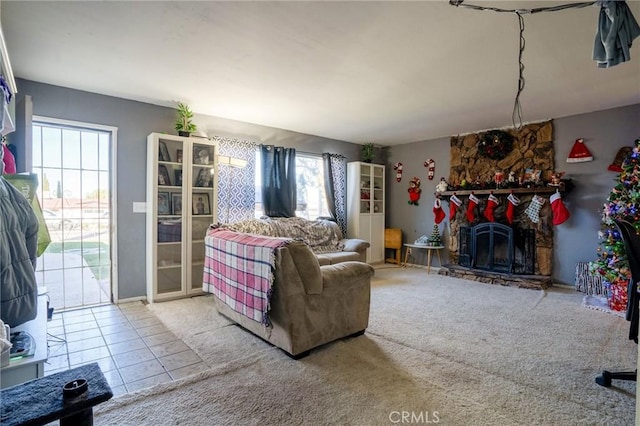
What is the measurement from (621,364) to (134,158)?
5114mm

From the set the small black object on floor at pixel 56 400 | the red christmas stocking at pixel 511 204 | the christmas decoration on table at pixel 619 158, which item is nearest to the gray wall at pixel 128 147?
the small black object on floor at pixel 56 400

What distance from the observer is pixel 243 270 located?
107 inches

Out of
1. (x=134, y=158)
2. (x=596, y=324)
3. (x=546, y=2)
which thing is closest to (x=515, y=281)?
(x=596, y=324)

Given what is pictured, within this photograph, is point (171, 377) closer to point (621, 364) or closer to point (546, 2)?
point (621, 364)

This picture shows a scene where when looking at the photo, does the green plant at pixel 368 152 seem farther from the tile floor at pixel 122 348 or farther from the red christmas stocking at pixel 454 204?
the tile floor at pixel 122 348

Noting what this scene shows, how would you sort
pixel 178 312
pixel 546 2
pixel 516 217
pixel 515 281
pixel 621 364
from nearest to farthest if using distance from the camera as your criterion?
pixel 546 2 → pixel 621 364 → pixel 178 312 → pixel 515 281 → pixel 516 217

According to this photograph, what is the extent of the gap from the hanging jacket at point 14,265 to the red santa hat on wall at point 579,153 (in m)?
5.88

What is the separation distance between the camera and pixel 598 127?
14.3ft

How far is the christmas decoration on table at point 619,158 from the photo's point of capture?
411cm

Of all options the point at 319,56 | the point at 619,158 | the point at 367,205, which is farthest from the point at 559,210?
the point at 319,56

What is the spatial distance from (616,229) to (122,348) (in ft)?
16.5

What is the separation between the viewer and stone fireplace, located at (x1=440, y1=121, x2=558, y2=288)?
4762mm

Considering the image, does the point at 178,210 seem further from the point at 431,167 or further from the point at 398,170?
the point at 431,167

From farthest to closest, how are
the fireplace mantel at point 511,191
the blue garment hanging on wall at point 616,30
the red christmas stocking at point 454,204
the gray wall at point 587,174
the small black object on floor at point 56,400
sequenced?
the red christmas stocking at point 454,204
the fireplace mantel at point 511,191
the gray wall at point 587,174
the blue garment hanging on wall at point 616,30
the small black object on floor at point 56,400
